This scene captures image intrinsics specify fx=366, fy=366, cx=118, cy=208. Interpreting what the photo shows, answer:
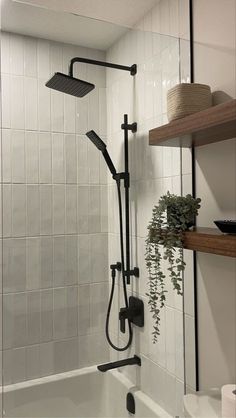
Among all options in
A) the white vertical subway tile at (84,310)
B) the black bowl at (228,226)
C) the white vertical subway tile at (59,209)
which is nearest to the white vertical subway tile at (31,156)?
the white vertical subway tile at (59,209)

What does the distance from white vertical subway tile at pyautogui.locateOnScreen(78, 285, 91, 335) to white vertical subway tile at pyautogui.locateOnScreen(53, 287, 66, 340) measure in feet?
0.25

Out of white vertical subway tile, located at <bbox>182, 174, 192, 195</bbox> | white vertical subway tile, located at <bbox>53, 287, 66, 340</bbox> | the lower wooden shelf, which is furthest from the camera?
white vertical subway tile, located at <bbox>53, 287, 66, 340</bbox>

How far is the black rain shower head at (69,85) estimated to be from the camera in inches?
63.7

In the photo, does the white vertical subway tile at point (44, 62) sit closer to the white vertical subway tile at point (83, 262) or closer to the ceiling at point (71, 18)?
the ceiling at point (71, 18)

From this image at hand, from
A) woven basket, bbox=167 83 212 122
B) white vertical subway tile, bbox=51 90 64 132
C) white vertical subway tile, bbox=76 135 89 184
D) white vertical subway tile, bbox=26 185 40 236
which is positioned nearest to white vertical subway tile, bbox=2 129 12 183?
white vertical subway tile, bbox=26 185 40 236

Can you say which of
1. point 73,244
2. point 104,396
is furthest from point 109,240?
point 104,396

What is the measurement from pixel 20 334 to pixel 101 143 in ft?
3.15

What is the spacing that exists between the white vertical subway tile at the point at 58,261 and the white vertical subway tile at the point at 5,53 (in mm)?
Answer: 795

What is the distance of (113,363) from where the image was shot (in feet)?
5.74

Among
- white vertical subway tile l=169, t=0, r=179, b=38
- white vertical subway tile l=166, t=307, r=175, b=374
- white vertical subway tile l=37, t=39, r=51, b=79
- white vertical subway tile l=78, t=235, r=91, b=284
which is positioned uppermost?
white vertical subway tile l=169, t=0, r=179, b=38

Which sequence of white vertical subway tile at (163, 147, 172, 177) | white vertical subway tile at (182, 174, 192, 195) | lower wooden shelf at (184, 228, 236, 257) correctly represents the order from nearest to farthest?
1. lower wooden shelf at (184, 228, 236, 257)
2. white vertical subway tile at (182, 174, 192, 195)
3. white vertical subway tile at (163, 147, 172, 177)

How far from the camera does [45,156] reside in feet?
5.55

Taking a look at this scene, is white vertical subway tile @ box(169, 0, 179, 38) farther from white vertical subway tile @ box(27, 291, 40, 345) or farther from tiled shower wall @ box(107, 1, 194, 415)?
white vertical subway tile @ box(27, 291, 40, 345)

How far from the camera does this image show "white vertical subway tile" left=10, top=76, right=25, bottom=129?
5.39 feet
